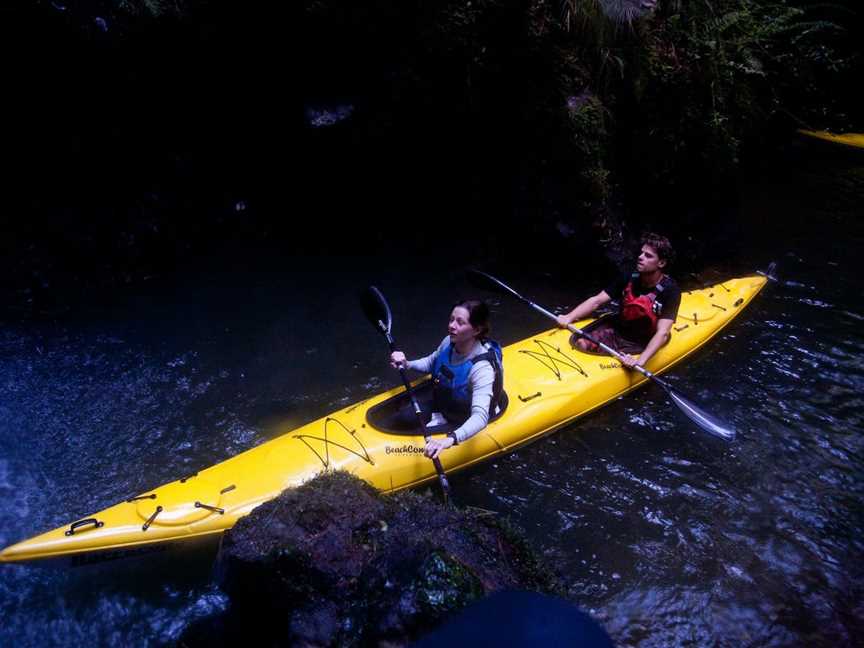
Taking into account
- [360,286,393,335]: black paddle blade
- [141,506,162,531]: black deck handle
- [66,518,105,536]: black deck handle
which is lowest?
[141,506,162,531]: black deck handle

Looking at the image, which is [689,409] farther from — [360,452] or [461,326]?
[360,452]

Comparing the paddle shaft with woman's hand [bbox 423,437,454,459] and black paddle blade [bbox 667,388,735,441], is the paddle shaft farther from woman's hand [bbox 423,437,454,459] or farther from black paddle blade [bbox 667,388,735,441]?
black paddle blade [bbox 667,388,735,441]

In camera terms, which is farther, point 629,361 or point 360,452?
point 629,361

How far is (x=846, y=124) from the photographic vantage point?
34.9 feet

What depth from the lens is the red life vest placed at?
176 inches

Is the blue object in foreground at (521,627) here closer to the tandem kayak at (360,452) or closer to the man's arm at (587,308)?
the tandem kayak at (360,452)

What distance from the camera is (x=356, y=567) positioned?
7.61 feet

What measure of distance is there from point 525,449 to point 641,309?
4.73 ft

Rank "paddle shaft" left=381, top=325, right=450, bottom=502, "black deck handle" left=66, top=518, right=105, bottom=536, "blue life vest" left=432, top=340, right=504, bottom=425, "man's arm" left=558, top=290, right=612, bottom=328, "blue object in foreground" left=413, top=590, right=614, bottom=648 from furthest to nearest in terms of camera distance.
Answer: "man's arm" left=558, top=290, right=612, bottom=328, "blue life vest" left=432, top=340, right=504, bottom=425, "paddle shaft" left=381, top=325, right=450, bottom=502, "black deck handle" left=66, top=518, right=105, bottom=536, "blue object in foreground" left=413, top=590, right=614, bottom=648

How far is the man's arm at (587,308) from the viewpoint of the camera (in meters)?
4.79

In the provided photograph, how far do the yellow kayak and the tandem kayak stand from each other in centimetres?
805

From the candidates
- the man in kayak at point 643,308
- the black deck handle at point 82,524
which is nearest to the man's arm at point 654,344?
the man in kayak at point 643,308

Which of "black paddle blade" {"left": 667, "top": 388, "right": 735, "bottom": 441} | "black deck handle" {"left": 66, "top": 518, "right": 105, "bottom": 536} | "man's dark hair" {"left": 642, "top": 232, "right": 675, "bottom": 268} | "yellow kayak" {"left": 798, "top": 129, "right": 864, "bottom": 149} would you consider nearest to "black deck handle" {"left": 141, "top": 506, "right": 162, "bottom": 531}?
"black deck handle" {"left": 66, "top": 518, "right": 105, "bottom": 536}

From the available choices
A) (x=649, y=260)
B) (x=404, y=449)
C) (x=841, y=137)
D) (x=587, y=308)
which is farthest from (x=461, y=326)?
(x=841, y=137)
